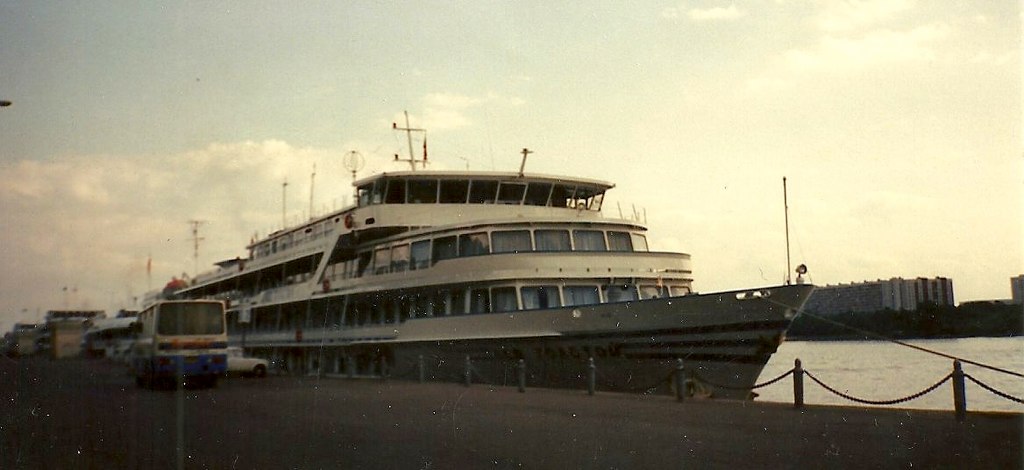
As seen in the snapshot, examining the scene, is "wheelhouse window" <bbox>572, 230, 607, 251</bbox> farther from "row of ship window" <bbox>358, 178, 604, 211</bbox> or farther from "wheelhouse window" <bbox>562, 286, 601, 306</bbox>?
"row of ship window" <bbox>358, 178, 604, 211</bbox>

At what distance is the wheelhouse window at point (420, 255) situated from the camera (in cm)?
2498

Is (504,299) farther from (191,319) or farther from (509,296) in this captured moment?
(191,319)

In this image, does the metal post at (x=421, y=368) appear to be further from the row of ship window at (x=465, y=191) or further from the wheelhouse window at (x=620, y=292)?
the row of ship window at (x=465, y=191)

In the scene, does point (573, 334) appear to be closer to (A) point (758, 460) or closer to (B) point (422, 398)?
(B) point (422, 398)

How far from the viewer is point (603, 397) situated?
56.2ft

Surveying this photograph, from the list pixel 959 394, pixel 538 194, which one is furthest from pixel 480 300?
pixel 959 394

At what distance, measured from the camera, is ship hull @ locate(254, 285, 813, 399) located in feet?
57.0

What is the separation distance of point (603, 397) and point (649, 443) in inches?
285

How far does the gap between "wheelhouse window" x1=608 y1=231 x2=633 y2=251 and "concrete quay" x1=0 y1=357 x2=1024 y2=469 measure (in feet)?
21.8

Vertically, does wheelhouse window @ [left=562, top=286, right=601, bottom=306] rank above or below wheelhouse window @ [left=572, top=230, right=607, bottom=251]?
below

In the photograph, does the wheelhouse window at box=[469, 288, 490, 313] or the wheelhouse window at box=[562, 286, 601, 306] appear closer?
the wheelhouse window at box=[562, 286, 601, 306]

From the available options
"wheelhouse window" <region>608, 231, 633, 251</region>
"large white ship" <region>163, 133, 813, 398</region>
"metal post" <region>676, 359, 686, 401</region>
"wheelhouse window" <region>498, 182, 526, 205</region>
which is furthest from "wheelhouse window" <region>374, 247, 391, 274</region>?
"metal post" <region>676, 359, 686, 401</region>

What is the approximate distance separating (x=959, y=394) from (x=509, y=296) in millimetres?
12251

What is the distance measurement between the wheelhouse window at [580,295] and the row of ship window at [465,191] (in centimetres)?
596
